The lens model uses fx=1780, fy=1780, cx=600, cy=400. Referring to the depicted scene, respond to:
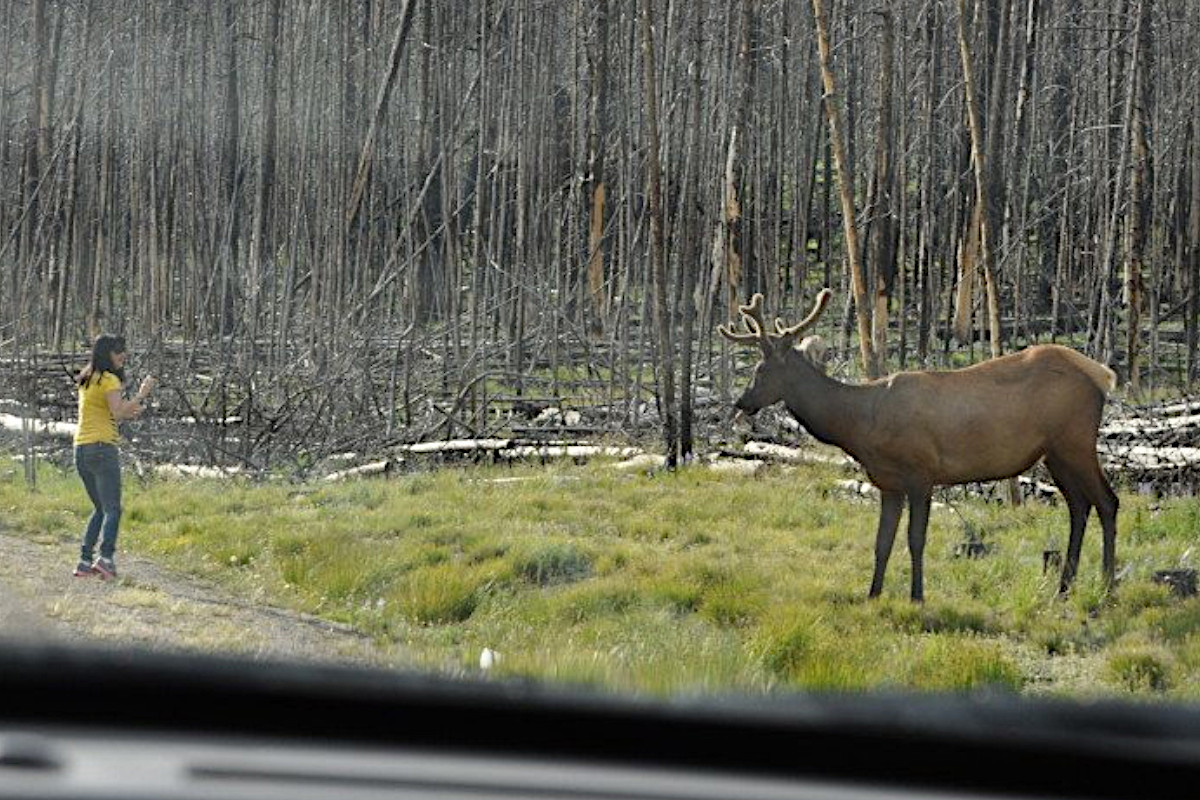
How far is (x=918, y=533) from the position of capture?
30.7 feet

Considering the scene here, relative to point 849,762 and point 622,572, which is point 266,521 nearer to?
point 622,572

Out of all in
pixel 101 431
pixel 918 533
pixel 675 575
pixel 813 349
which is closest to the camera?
pixel 918 533

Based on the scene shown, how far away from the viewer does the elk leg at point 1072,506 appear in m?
9.34

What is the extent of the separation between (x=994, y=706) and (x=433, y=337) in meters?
19.5

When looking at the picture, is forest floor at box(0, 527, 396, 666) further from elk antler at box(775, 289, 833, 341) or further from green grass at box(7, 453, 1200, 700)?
elk antler at box(775, 289, 833, 341)

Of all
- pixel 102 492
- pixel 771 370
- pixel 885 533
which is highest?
pixel 771 370

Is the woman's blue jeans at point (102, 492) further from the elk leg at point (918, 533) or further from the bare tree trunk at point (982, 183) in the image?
the bare tree trunk at point (982, 183)

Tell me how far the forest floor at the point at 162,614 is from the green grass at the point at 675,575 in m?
0.28

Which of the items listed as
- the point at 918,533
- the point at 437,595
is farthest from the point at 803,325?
the point at 437,595

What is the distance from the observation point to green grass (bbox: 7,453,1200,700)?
24.3ft

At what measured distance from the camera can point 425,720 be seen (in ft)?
3.03

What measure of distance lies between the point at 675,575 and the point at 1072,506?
7.17ft

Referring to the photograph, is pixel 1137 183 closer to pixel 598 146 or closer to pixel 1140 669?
pixel 1140 669

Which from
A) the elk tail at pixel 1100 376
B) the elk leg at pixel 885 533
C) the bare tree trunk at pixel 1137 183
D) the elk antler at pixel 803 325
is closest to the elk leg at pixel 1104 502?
the elk tail at pixel 1100 376
